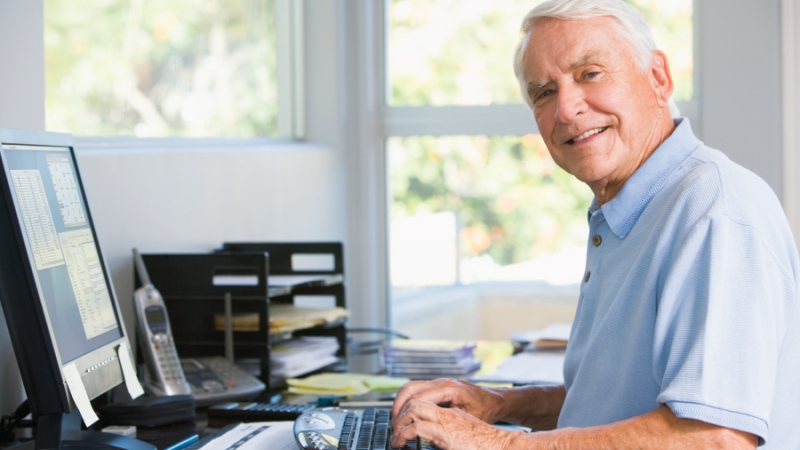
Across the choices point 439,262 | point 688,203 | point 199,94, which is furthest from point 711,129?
point 688,203

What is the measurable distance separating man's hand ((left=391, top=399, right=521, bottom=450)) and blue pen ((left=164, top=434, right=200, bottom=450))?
Answer: 40 cm

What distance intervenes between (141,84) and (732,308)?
170 cm

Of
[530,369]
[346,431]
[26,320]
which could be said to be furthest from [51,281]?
[530,369]

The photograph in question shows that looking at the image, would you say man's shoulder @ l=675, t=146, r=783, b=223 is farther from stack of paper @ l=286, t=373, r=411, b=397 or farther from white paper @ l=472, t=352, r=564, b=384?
stack of paper @ l=286, t=373, r=411, b=397

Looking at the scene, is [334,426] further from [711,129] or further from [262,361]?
[711,129]

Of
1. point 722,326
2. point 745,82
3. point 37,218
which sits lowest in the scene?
point 722,326

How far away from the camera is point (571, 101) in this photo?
1.33 meters

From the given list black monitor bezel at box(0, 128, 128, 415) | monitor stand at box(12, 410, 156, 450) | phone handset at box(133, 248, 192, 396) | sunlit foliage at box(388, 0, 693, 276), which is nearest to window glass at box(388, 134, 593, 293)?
sunlit foliage at box(388, 0, 693, 276)

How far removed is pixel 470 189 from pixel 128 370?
6.41ft

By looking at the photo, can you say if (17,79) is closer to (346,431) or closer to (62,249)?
(62,249)

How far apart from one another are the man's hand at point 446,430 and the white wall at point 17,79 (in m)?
Result: 0.74

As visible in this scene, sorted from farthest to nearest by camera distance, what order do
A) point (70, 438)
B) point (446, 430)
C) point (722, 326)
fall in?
point (70, 438)
point (446, 430)
point (722, 326)

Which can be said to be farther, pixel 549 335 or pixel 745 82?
pixel 745 82

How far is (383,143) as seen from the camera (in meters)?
3.24
